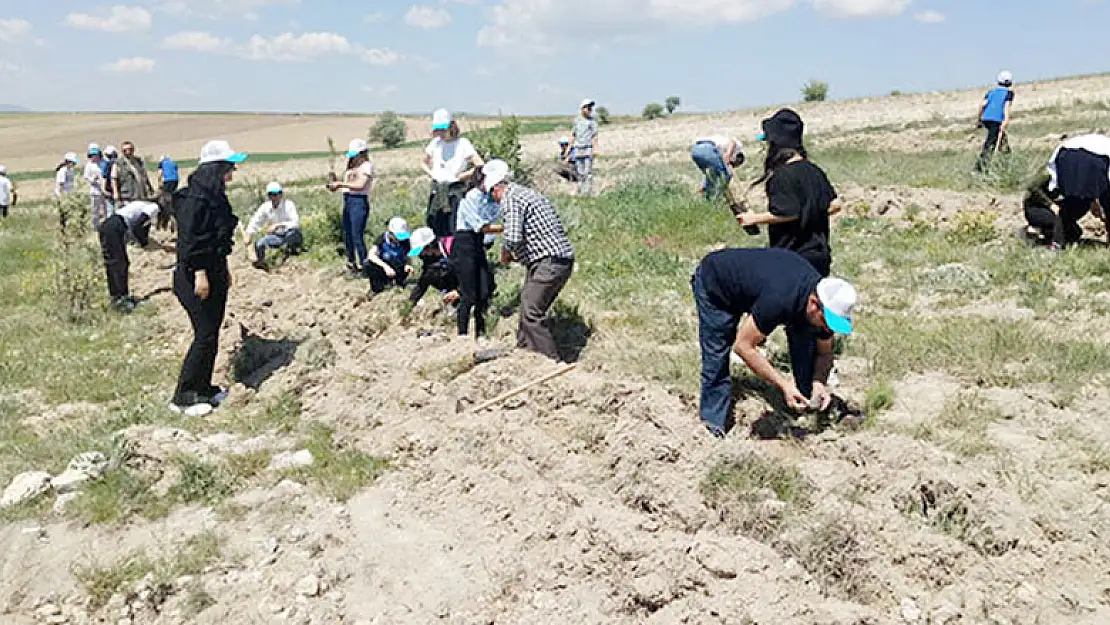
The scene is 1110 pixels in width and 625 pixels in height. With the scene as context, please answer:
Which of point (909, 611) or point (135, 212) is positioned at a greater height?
point (135, 212)

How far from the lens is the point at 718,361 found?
4.98 m

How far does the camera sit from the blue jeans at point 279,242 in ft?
35.3

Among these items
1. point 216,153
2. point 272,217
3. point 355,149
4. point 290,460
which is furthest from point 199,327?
point 272,217

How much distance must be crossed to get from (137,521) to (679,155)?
20.4 metres

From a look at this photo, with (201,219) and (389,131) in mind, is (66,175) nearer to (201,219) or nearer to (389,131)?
(201,219)

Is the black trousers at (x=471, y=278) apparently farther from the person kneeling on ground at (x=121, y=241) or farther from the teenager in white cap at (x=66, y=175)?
the teenager in white cap at (x=66, y=175)

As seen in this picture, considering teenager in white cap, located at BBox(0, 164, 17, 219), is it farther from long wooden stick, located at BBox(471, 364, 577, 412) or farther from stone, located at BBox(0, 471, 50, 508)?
long wooden stick, located at BBox(471, 364, 577, 412)

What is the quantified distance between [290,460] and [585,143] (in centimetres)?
952

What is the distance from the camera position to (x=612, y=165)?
73.6 ft

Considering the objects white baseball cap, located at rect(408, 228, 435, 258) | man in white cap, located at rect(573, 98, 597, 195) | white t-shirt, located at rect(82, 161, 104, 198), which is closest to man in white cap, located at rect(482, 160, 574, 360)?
white baseball cap, located at rect(408, 228, 435, 258)

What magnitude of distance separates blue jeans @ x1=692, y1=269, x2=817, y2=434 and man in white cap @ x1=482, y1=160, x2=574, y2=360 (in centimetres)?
154

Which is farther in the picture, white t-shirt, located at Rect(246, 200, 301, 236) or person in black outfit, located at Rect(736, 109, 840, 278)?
white t-shirt, located at Rect(246, 200, 301, 236)

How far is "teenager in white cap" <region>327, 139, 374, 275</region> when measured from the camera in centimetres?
911

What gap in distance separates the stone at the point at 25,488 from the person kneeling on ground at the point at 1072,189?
8765mm
